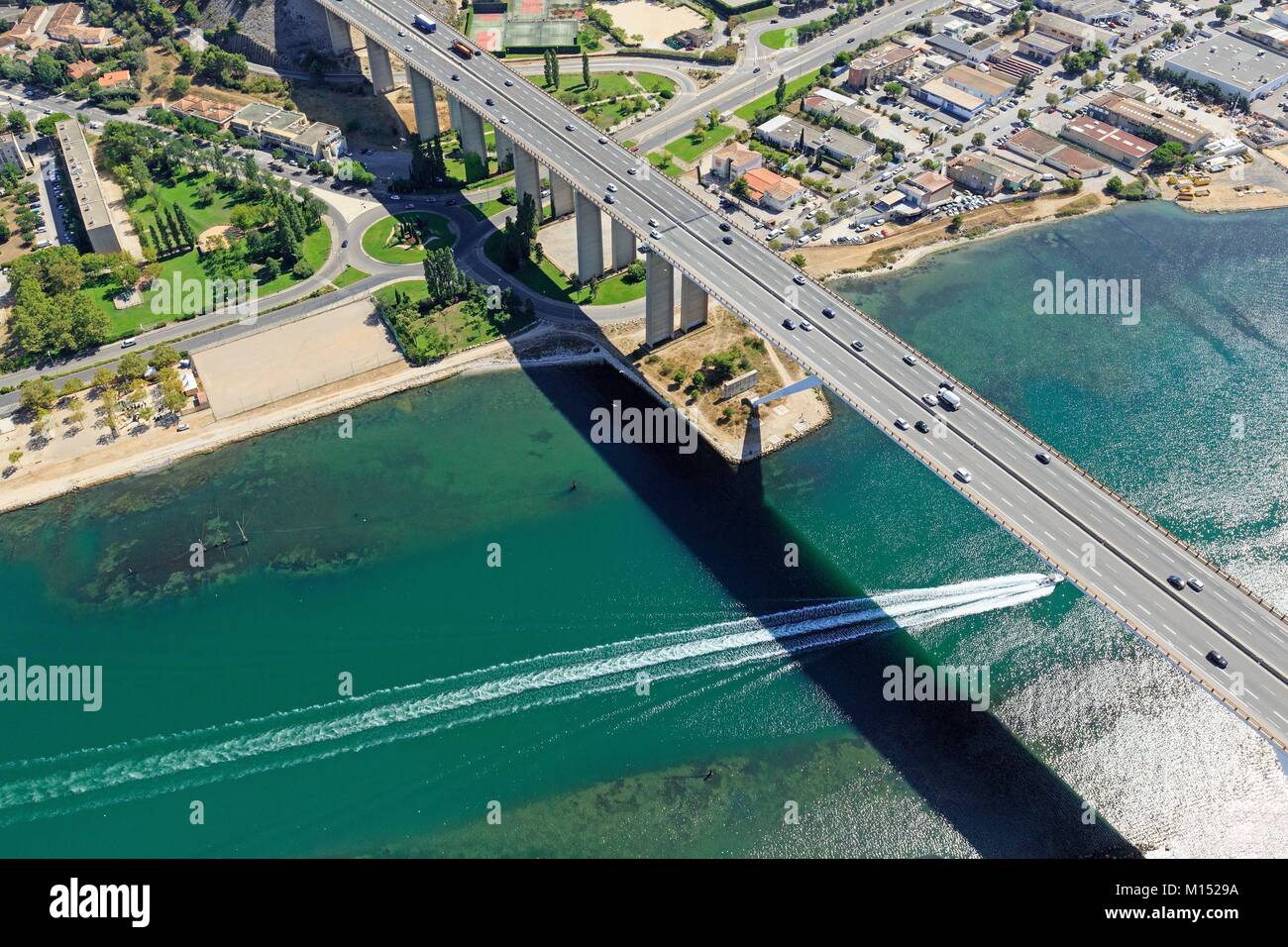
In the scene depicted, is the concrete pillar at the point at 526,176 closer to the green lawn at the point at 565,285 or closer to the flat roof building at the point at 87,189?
the green lawn at the point at 565,285

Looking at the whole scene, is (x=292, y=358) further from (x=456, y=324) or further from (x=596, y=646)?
(x=596, y=646)

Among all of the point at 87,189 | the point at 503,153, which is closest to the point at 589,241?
the point at 503,153

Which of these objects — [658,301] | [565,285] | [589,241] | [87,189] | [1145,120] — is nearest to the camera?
[658,301]

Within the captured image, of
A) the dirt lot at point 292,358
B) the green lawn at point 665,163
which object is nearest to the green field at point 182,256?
the dirt lot at point 292,358

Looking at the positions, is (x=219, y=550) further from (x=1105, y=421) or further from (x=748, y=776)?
(x=1105, y=421)

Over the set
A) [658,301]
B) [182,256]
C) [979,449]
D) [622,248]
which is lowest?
[182,256]

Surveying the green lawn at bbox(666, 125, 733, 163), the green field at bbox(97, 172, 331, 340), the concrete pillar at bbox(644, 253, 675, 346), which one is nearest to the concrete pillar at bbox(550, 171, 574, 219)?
the green lawn at bbox(666, 125, 733, 163)

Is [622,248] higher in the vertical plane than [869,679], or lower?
higher

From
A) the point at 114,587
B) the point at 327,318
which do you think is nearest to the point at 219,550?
the point at 114,587
